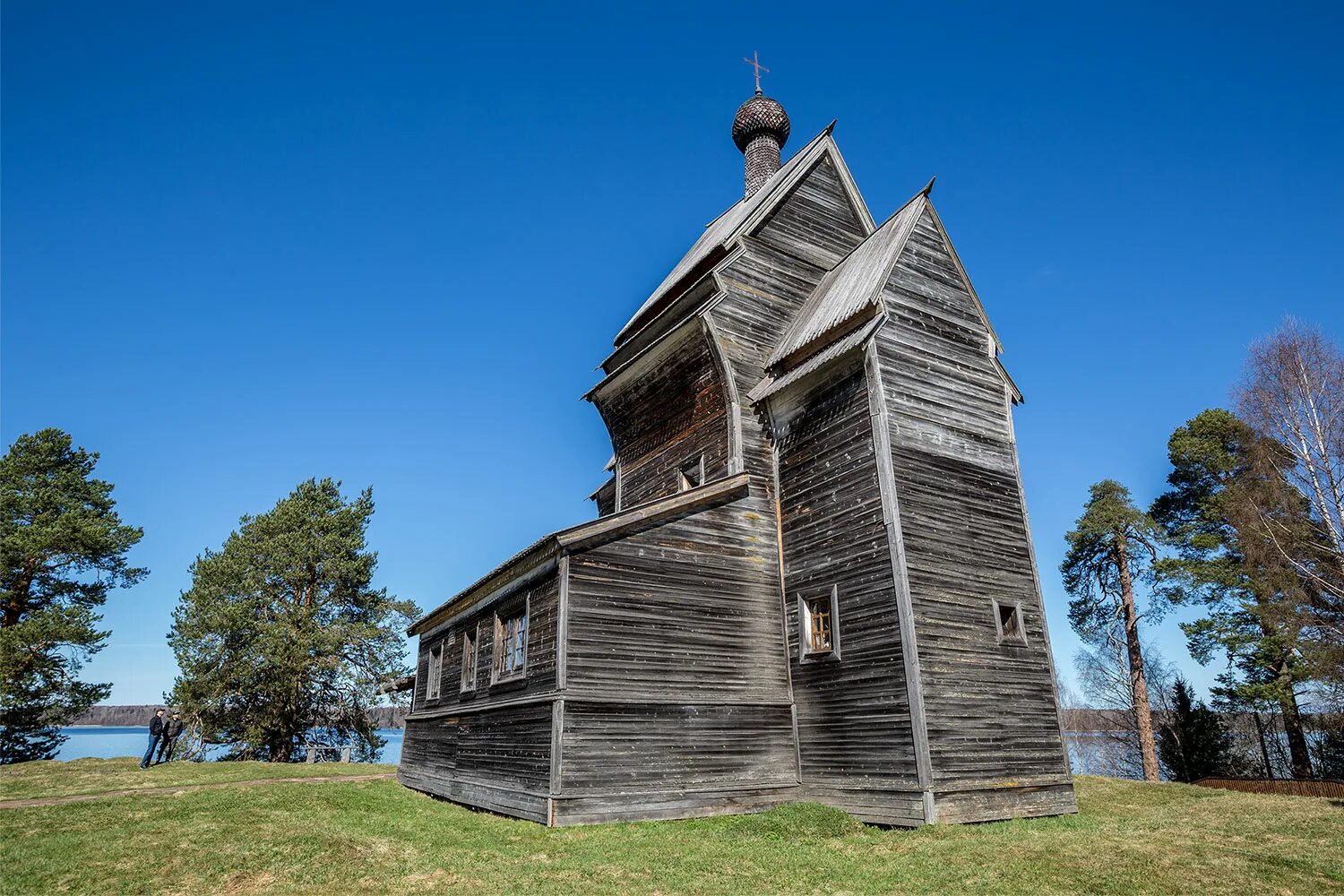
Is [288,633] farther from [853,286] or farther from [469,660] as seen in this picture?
[853,286]

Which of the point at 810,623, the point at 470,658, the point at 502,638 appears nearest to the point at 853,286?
the point at 810,623

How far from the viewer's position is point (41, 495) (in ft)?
108

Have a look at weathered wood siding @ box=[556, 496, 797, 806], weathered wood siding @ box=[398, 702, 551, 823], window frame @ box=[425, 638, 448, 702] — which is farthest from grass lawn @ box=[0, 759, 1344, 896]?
window frame @ box=[425, 638, 448, 702]

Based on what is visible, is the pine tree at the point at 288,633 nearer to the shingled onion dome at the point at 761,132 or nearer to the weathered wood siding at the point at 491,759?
the weathered wood siding at the point at 491,759

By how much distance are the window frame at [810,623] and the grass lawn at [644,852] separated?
295cm

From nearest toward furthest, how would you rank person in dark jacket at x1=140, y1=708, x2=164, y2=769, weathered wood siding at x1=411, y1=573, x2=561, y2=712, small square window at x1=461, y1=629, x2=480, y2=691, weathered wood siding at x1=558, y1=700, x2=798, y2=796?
weathered wood siding at x1=558, y1=700, x2=798, y2=796, weathered wood siding at x1=411, y1=573, x2=561, y2=712, small square window at x1=461, y1=629, x2=480, y2=691, person in dark jacket at x1=140, y1=708, x2=164, y2=769

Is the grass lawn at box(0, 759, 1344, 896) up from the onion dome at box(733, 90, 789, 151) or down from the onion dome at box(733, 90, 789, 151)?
down

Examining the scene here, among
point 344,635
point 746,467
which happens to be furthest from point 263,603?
point 746,467

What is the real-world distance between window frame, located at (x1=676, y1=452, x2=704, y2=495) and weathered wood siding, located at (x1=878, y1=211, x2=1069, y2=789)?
5.52 meters

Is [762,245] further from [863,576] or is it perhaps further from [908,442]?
[863,576]

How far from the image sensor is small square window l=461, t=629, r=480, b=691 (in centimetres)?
1961

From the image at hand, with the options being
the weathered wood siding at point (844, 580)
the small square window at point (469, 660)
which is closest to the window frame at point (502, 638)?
the small square window at point (469, 660)

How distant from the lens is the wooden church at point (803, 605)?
14.4m

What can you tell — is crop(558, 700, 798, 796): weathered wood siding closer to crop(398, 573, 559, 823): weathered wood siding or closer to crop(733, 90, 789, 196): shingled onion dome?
crop(398, 573, 559, 823): weathered wood siding
